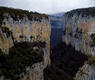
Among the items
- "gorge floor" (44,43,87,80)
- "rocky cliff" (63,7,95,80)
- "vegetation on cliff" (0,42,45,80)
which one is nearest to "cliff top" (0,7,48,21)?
"vegetation on cliff" (0,42,45,80)

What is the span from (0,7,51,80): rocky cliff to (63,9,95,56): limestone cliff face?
30.5 feet

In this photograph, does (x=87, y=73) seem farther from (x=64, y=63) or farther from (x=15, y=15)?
Result: (x=64, y=63)

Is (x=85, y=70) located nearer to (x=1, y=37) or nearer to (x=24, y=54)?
(x=1, y=37)

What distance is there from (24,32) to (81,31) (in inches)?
774

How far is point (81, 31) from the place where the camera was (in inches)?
2045

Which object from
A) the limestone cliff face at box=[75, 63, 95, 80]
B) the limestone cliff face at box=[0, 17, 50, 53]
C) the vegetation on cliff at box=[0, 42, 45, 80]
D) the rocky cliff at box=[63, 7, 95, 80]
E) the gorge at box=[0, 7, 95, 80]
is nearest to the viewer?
the limestone cliff face at box=[75, 63, 95, 80]

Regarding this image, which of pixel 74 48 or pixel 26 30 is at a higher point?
pixel 26 30

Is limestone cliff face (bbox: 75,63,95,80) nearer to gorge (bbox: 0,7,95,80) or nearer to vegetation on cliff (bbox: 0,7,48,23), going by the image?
gorge (bbox: 0,7,95,80)

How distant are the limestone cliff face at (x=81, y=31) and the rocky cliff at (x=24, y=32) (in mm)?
9295

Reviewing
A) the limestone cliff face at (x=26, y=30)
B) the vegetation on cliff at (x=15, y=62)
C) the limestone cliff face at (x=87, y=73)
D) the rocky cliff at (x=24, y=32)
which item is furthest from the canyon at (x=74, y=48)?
the limestone cliff face at (x=87, y=73)

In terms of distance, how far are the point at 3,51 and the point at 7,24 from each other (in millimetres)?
6620

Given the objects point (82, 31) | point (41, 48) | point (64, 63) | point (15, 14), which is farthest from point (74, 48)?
point (15, 14)

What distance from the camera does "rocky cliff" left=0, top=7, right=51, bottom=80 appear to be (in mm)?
26186

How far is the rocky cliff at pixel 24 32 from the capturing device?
2619 centimetres
